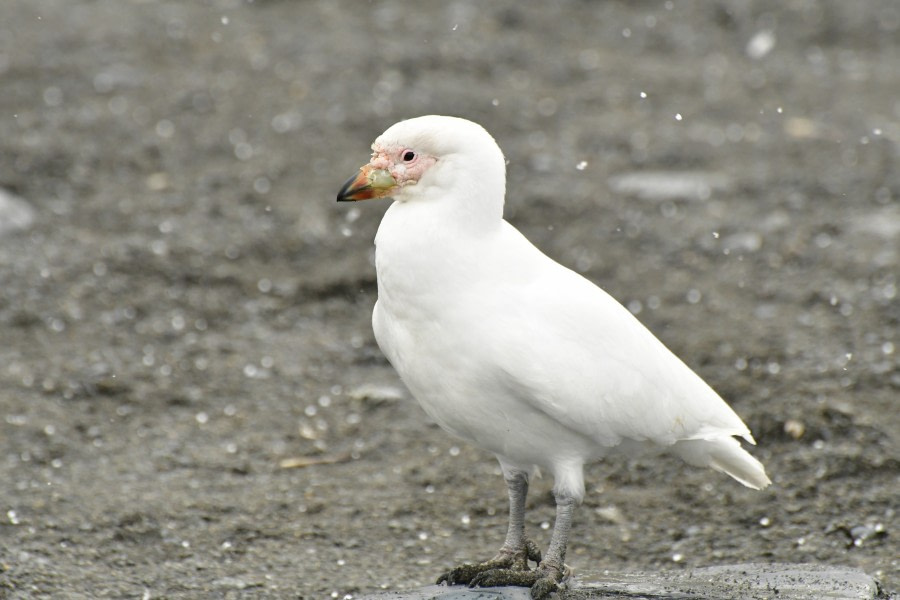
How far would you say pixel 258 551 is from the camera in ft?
16.7

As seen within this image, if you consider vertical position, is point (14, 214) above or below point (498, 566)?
below

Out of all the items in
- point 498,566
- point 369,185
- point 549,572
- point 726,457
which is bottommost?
point 498,566

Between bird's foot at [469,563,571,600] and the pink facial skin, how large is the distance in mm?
1388

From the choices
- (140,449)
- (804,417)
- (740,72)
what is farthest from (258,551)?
(740,72)

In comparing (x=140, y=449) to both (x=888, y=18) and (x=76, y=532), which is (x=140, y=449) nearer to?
(x=76, y=532)

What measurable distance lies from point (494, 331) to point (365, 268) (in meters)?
3.69

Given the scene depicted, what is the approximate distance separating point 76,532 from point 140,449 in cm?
84

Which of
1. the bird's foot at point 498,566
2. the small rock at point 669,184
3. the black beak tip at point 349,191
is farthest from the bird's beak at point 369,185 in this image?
the small rock at point 669,184

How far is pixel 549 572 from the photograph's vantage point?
4.23 metres

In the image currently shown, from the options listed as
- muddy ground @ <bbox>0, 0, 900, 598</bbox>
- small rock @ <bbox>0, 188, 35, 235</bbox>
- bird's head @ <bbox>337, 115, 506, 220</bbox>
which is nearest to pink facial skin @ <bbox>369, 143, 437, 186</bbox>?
bird's head @ <bbox>337, 115, 506, 220</bbox>

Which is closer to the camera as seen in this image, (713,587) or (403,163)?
(403,163)

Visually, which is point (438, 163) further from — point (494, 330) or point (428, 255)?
point (494, 330)

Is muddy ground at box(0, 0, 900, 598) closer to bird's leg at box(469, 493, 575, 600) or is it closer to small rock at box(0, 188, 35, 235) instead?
small rock at box(0, 188, 35, 235)

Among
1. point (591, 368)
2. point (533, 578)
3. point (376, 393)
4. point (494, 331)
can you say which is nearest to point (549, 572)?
point (533, 578)
